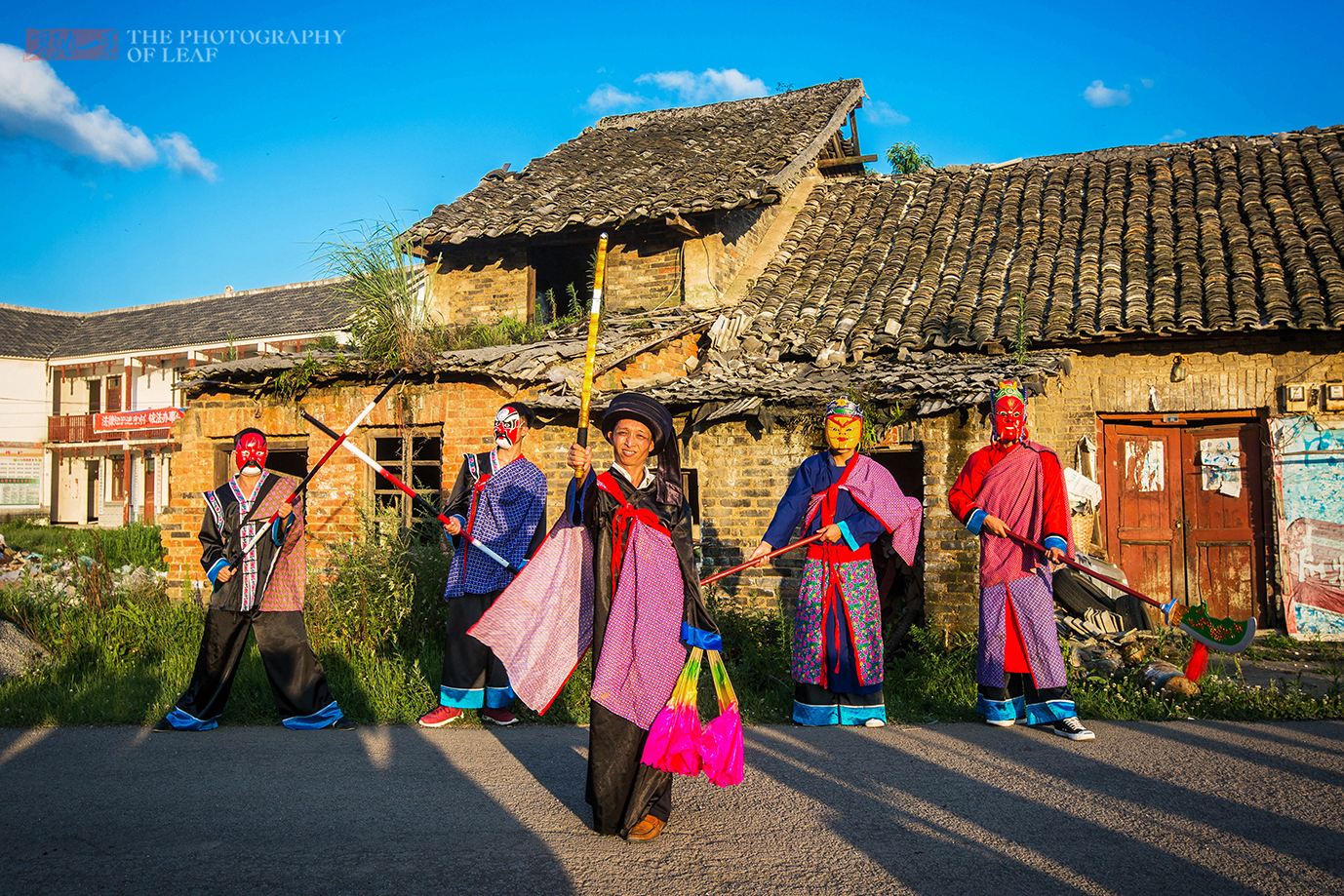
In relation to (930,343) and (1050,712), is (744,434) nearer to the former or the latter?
(930,343)

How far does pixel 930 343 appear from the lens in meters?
11.4

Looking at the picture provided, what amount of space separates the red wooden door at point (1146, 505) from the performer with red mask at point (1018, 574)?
5.53 m

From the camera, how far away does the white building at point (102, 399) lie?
105ft

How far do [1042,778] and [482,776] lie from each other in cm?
268

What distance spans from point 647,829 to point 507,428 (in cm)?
318

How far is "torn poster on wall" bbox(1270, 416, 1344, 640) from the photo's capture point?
34.2ft

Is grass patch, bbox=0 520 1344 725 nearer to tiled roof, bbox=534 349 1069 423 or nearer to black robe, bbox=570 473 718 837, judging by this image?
tiled roof, bbox=534 349 1069 423

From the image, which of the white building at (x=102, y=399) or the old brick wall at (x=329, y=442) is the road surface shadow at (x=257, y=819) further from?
the white building at (x=102, y=399)

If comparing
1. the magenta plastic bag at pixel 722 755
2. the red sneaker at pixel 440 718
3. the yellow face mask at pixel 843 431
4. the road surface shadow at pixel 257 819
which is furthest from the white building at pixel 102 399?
the magenta plastic bag at pixel 722 755

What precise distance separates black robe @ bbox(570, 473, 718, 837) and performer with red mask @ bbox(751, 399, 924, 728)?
175 cm

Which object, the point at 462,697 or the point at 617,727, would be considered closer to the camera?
the point at 617,727

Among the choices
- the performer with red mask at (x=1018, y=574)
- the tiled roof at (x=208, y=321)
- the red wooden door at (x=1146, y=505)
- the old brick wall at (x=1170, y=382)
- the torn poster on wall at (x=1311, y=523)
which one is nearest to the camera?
the performer with red mask at (x=1018, y=574)

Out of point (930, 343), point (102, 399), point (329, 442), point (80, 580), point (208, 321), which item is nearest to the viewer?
point (80, 580)

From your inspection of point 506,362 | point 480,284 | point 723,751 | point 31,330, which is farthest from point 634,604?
point 31,330
